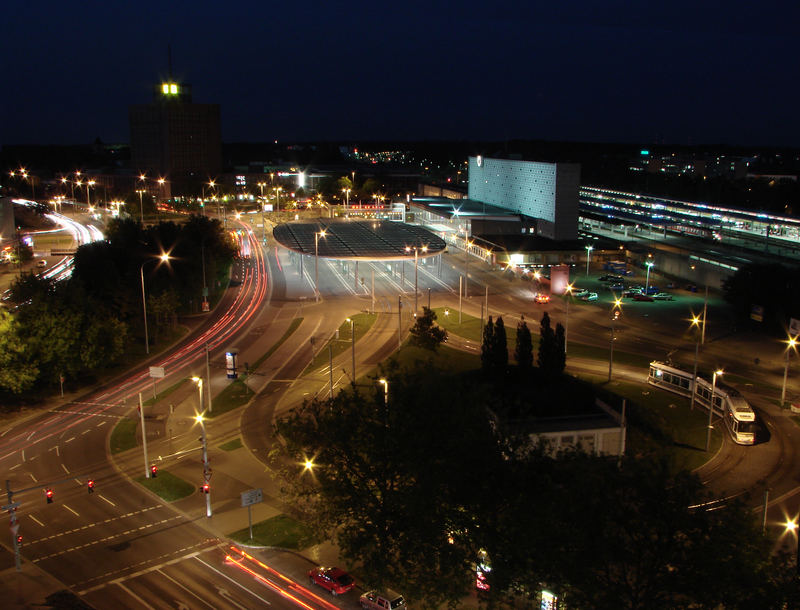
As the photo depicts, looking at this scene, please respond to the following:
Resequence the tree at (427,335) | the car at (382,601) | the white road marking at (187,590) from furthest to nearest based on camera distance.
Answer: the tree at (427,335), the white road marking at (187,590), the car at (382,601)

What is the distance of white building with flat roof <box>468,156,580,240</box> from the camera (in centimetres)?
8856

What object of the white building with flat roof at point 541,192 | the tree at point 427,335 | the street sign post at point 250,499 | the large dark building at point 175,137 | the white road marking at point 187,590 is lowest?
the white road marking at point 187,590

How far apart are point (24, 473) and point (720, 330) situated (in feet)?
150

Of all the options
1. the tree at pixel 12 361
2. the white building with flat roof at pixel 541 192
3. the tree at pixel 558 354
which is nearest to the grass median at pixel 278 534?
the tree at pixel 558 354

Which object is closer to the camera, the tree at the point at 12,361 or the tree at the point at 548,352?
the tree at the point at 12,361

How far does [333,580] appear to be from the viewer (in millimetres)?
21250

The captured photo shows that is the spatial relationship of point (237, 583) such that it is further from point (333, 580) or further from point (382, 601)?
point (382, 601)

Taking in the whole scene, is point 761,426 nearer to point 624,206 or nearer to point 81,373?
point 81,373

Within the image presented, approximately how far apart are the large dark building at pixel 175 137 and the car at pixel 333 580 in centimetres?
14618

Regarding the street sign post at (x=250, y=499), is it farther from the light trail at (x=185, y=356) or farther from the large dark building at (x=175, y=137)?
the large dark building at (x=175, y=137)

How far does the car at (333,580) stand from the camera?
2119cm

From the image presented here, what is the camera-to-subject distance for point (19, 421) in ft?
115

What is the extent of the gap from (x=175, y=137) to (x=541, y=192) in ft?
330

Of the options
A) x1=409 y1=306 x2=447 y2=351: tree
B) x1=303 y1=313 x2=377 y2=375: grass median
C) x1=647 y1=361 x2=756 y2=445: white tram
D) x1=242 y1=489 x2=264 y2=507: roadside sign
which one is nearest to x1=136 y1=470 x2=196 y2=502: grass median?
x1=242 y1=489 x2=264 y2=507: roadside sign
